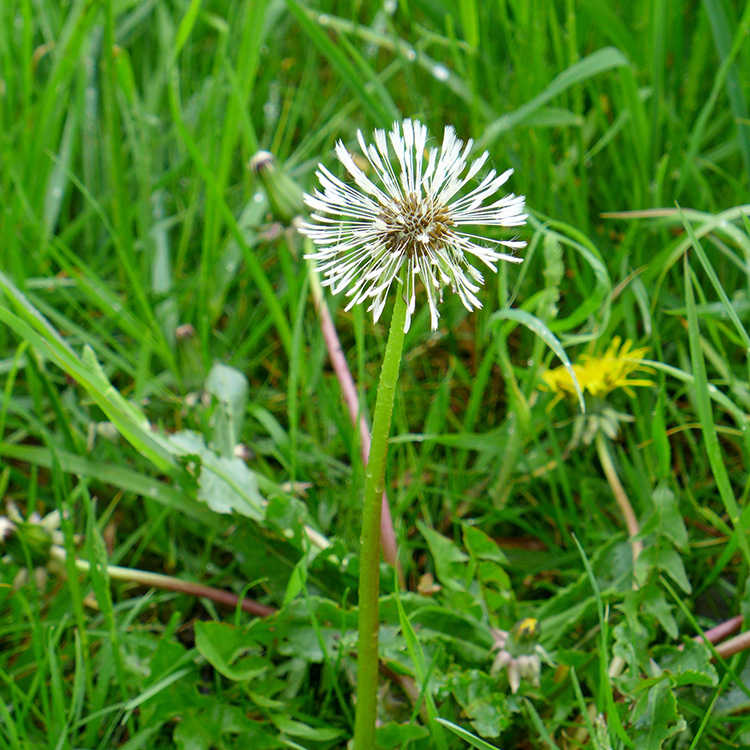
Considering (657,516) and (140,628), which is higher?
(657,516)

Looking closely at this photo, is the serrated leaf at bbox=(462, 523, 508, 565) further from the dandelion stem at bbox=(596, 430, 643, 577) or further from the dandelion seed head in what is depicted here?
the dandelion seed head

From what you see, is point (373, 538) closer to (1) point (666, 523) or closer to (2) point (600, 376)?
(1) point (666, 523)

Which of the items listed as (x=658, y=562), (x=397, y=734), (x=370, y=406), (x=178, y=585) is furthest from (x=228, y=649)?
(x=658, y=562)

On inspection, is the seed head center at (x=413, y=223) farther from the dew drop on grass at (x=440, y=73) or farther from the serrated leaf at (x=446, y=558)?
the dew drop on grass at (x=440, y=73)

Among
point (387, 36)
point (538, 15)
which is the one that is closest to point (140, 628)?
point (538, 15)

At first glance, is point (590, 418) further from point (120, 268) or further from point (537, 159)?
point (120, 268)

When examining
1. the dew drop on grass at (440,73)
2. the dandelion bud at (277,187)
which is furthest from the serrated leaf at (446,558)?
the dew drop on grass at (440,73)
